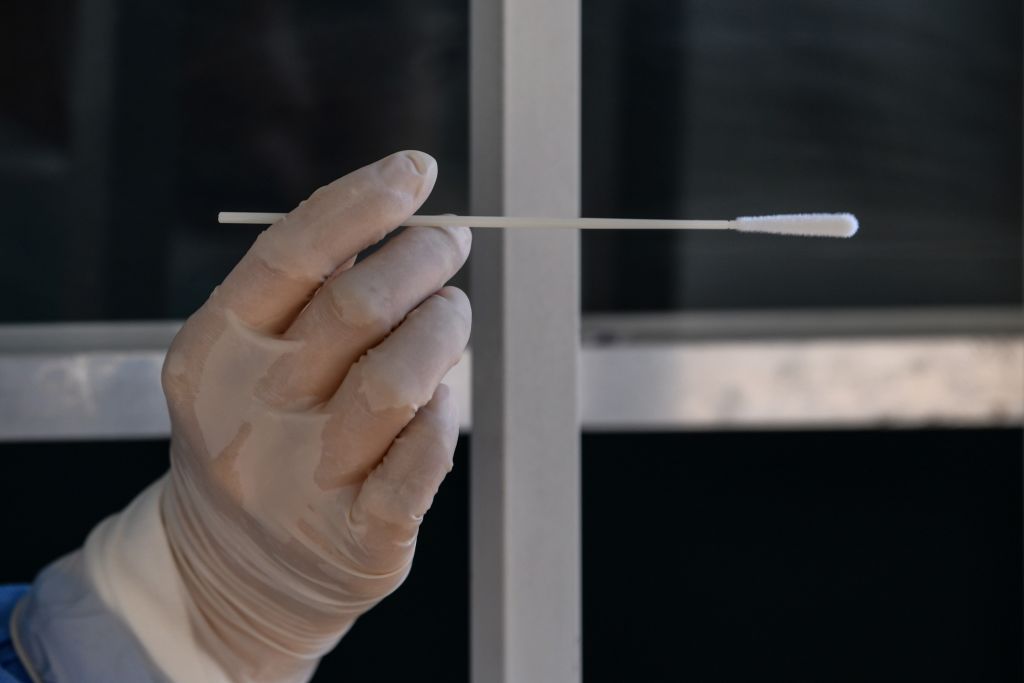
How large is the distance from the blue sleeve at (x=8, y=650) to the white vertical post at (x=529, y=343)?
362 millimetres

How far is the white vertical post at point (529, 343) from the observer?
67cm

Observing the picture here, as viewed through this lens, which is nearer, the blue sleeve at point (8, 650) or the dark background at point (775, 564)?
the blue sleeve at point (8, 650)

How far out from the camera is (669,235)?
1411 millimetres

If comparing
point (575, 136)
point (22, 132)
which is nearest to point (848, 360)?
point (575, 136)

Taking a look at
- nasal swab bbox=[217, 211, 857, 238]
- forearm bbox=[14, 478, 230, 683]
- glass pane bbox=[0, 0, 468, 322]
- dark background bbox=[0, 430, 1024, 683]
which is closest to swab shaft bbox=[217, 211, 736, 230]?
nasal swab bbox=[217, 211, 857, 238]

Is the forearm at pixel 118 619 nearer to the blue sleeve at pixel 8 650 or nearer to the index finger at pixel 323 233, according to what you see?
the blue sleeve at pixel 8 650

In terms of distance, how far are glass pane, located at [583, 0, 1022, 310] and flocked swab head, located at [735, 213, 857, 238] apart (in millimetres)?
793

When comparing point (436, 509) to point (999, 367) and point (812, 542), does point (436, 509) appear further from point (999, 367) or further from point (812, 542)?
point (999, 367)

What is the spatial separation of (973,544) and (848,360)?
0.48m

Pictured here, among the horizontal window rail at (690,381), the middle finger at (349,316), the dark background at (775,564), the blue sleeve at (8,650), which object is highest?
the middle finger at (349,316)

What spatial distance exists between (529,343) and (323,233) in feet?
0.56

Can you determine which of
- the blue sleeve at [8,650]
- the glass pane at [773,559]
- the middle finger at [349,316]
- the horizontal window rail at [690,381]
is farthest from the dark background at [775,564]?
the middle finger at [349,316]

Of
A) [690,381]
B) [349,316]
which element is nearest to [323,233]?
[349,316]

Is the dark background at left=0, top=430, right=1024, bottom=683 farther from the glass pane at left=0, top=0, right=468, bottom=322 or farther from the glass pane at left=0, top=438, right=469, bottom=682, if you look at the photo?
the glass pane at left=0, top=0, right=468, bottom=322
